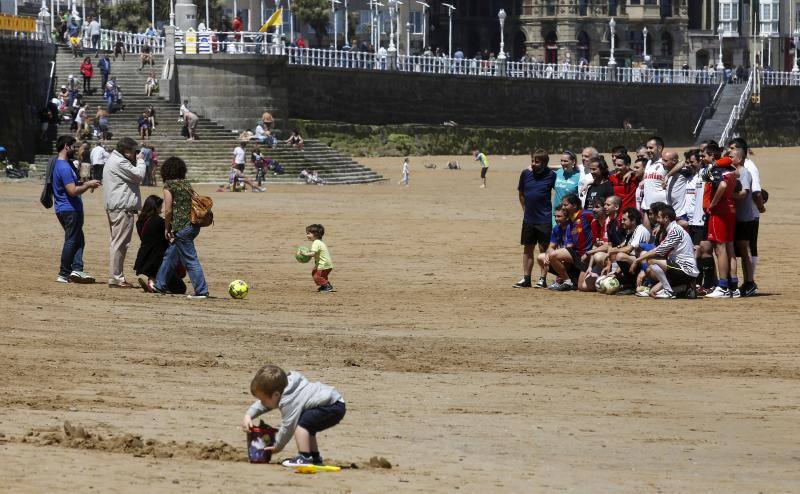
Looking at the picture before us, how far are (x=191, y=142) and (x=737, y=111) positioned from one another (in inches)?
1733

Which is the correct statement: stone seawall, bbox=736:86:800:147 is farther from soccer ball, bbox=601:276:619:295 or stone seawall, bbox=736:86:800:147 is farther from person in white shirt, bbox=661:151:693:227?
soccer ball, bbox=601:276:619:295

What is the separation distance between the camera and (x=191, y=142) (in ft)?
143

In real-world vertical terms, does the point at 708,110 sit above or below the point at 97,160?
above

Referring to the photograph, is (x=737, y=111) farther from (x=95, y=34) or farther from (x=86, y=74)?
(x=86, y=74)

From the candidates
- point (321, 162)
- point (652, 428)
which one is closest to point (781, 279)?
point (652, 428)

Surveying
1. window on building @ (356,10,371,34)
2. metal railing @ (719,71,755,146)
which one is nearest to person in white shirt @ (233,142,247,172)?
metal railing @ (719,71,755,146)

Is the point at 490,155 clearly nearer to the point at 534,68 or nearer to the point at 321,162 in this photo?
the point at 534,68

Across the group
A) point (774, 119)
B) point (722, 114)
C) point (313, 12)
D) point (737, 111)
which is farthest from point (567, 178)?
point (774, 119)

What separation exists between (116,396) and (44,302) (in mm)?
4924

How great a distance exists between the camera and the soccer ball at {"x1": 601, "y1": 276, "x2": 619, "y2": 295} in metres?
18.3

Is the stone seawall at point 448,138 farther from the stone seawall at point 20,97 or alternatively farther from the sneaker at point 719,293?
the sneaker at point 719,293

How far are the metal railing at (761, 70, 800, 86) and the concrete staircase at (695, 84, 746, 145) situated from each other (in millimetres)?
2273

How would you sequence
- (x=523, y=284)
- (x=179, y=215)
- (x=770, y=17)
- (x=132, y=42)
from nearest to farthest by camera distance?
1. (x=179, y=215)
2. (x=523, y=284)
3. (x=132, y=42)
4. (x=770, y=17)

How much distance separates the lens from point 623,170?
63.3ft
